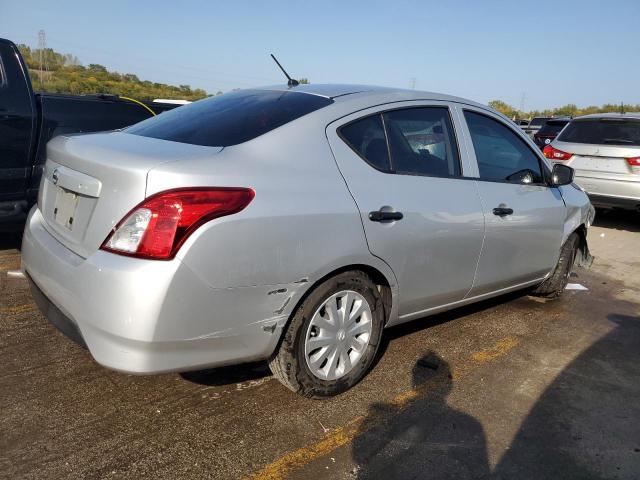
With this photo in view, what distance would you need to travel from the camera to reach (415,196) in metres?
3.25

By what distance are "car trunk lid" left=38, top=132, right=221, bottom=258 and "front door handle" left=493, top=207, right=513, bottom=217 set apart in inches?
80.3

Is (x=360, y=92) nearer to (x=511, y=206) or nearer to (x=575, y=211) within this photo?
(x=511, y=206)

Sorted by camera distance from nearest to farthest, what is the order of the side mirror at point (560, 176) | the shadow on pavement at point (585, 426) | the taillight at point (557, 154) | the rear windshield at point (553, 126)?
the shadow on pavement at point (585, 426), the side mirror at point (560, 176), the taillight at point (557, 154), the rear windshield at point (553, 126)

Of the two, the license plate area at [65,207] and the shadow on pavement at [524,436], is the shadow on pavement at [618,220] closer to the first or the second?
the shadow on pavement at [524,436]

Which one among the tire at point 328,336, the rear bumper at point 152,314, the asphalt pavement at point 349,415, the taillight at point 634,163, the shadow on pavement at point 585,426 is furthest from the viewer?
the taillight at point 634,163

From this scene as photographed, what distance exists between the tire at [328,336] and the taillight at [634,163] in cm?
619

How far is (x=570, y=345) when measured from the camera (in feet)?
13.8

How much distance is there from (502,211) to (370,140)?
1.24 meters

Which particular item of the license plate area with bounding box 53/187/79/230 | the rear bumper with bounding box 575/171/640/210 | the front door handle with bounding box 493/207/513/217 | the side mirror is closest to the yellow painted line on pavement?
the front door handle with bounding box 493/207/513/217

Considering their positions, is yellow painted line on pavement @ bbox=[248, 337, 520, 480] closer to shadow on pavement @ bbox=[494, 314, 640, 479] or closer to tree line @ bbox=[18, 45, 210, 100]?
shadow on pavement @ bbox=[494, 314, 640, 479]

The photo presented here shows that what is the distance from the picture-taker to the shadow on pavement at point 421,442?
2586mm

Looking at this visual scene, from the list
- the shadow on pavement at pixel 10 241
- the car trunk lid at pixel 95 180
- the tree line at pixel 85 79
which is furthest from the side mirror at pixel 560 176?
the tree line at pixel 85 79

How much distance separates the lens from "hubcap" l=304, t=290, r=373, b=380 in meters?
2.96

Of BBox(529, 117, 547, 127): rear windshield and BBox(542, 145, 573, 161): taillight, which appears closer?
BBox(542, 145, 573, 161): taillight
